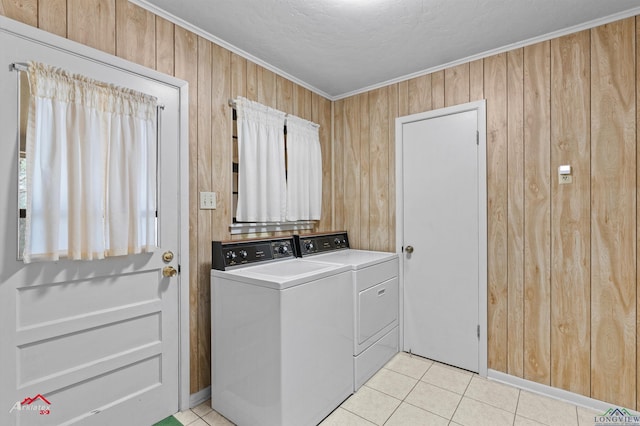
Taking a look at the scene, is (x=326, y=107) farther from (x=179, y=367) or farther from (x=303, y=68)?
(x=179, y=367)

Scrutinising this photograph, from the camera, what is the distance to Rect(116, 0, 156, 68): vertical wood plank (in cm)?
177

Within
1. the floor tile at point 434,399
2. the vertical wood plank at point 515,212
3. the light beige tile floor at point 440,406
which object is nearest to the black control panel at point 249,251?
the light beige tile floor at point 440,406

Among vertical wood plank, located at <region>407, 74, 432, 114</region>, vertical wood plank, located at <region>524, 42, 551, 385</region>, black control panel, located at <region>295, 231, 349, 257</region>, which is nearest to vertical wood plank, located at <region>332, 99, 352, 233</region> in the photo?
black control panel, located at <region>295, 231, 349, 257</region>

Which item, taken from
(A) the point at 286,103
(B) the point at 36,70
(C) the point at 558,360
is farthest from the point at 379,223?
(B) the point at 36,70

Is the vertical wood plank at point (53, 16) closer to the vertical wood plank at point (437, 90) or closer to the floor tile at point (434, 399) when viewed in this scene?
the vertical wood plank at point (437, 90)

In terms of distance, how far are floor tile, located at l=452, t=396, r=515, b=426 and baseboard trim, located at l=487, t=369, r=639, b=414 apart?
39 cm

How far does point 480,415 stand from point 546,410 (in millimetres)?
459

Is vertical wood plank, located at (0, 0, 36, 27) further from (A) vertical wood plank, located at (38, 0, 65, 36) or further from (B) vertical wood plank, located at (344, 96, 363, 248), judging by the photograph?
(B) vertical wood plank, located at (344, 96, 363, 248)

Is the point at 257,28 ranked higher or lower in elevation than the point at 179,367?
higher

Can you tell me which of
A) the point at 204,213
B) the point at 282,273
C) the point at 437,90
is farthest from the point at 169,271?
the point at 437,90

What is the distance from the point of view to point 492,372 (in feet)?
7.89

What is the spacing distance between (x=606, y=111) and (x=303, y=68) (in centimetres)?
217

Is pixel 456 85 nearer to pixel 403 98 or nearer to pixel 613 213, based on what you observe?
Result: pixel 403 98

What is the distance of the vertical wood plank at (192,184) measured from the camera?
2.07 metres
